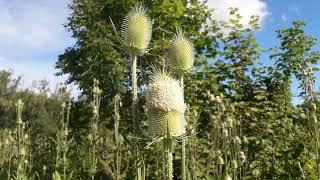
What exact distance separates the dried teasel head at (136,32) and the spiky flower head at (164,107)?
35 centimetres

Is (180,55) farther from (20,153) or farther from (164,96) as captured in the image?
(20,153)

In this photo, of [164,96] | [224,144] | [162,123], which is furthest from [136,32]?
[224,144]

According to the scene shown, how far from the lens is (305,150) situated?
5.20 m

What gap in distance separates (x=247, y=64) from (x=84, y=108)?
6.27 meters

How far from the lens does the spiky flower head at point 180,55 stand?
10.1 feet

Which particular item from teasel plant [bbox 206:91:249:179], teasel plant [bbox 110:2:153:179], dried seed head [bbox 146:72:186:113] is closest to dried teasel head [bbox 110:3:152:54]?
teasel plant [bbox 110:2:153:179]

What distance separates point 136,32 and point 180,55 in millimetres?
349

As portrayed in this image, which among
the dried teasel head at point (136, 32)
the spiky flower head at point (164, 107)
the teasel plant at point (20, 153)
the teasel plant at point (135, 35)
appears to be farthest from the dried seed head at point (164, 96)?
the teasel plant at point (20, 153)

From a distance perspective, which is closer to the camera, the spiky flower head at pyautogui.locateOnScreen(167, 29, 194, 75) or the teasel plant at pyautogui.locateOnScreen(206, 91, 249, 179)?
the spiky flower head at pyautogui.locateOnScreen(167, 29, 194, 75)

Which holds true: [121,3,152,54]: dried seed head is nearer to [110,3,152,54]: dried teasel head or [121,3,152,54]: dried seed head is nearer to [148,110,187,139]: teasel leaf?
[110,3,152,54]: dried teasel head

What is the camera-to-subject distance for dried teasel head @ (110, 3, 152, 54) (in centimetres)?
292

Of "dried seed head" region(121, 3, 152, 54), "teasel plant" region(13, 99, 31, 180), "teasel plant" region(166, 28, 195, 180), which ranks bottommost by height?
"teasel plant" region(13, 99, 31, 180)

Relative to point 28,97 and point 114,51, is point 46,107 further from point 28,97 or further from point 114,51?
point 114,51

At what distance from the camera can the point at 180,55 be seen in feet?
10.1
